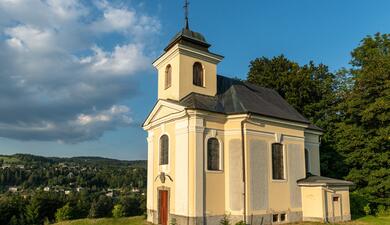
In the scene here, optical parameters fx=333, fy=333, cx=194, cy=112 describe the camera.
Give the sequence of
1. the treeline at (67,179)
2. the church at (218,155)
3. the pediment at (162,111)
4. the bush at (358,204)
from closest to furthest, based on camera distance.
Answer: the church at (218,155) < the pediment at (162,111) < the bush at (358,204) < the treeline at (67,179)

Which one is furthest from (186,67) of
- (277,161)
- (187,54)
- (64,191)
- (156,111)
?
(64,191)

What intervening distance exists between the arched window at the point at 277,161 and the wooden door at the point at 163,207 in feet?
19.8

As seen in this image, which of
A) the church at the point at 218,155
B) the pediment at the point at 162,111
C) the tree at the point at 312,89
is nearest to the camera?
the church at the point at 218,155

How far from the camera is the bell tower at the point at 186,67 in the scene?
60.6 feet

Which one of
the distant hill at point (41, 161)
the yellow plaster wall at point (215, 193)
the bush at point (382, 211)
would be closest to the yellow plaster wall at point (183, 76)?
the yellow plaster wall at point (215, 193)

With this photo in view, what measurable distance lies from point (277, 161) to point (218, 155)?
3.73 meters

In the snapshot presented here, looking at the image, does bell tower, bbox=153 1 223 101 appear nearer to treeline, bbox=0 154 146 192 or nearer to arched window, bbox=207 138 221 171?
arched window, bbox=207 138 221 171

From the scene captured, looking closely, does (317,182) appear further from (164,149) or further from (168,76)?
(168,76)

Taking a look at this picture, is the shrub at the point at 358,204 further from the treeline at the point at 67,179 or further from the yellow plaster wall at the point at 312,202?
the treeline at the point at 67,179

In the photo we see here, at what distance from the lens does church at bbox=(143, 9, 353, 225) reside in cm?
1642

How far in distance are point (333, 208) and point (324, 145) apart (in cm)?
1103

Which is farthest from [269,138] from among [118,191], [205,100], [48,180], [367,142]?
[48,180]

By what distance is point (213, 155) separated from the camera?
1705 centimetres

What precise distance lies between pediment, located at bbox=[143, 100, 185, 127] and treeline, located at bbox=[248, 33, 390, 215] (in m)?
15.0
